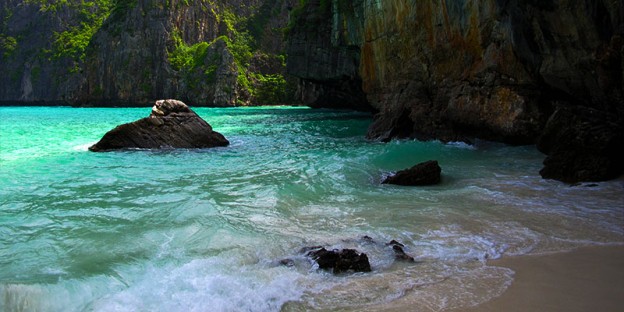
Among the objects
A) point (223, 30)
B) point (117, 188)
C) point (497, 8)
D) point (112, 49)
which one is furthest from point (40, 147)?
point (223, 30)

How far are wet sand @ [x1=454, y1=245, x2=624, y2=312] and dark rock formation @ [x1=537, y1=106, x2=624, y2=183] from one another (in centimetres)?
380

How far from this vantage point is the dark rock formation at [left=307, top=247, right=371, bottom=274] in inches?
163

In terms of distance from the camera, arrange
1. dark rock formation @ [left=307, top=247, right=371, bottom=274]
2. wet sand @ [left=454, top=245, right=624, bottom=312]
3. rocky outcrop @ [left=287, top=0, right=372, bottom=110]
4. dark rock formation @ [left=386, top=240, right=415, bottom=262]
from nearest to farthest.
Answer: wet sand @ [left=454, top=245, right=624, bottom=312], dark rock formation @ [left=307, top=247, right=371, bottom=274], dark rock formation @ [left=386, top=240, right=415, bottom=262], rocky outcrop @ [left=287, top=0, right=372, bottom=110]

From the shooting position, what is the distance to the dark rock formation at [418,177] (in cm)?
834

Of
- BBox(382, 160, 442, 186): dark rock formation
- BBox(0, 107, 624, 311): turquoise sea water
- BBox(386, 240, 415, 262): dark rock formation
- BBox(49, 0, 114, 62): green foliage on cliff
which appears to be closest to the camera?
BBox(0, 107, 624, 311): turquoise sea water

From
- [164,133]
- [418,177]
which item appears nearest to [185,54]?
[164,133]

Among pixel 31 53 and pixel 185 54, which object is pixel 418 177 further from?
pixel 31 53

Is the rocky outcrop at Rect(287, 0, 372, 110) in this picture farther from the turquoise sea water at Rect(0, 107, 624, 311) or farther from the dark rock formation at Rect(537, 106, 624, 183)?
the turquoise sea water at Rect(0, 107, 624, 311)

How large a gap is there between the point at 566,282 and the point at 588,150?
5.33m

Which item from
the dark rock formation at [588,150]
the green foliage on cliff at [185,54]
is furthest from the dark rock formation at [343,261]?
the green foliage on cliff at [185,54]

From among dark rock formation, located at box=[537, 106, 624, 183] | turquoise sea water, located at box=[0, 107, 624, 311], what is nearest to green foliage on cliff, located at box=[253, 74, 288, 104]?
turquoise sea water, located at box=[0, 107, 624, 311]

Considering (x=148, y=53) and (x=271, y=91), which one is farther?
(x=148, y=53)

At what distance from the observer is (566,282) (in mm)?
3713

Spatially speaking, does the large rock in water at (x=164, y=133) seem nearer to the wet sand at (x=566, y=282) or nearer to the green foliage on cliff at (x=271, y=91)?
the wet sand at (x=566, y=282)
